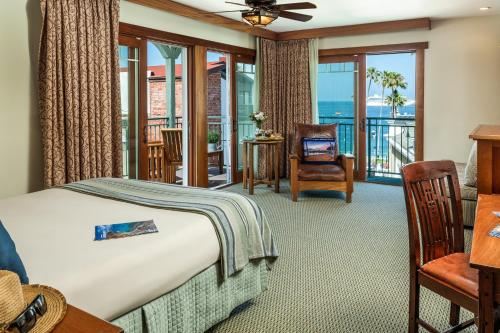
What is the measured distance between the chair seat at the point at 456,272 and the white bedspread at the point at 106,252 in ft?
3.53

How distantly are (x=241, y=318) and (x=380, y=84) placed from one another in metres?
5.83

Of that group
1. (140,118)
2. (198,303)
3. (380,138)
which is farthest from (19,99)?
(380,138)

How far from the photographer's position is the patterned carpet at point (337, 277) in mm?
2486

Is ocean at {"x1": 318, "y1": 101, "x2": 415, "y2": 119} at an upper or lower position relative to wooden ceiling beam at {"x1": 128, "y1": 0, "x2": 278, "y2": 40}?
lower

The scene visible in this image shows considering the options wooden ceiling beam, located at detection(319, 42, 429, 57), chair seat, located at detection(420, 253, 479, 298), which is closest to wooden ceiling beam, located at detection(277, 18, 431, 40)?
Answer: wooden ceiling beam, located at detection(319, 42, 429, 57)

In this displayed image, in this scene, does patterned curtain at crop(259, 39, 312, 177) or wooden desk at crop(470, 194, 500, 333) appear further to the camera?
patterned curtain at crop(259, 39, 312, 177)

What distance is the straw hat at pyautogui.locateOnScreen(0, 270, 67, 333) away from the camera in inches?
38.2

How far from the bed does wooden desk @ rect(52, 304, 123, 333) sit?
53cm

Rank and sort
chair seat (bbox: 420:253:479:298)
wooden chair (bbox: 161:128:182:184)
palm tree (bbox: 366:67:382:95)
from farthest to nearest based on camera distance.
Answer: palm tree (bbox: 366:67:382:95) < wooden chair (bbox: 161:128:182:184) < chair seat (bbox: 420:253:479:298)

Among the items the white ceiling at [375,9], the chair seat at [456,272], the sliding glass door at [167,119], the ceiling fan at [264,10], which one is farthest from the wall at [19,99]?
the chair seat at [456,272]

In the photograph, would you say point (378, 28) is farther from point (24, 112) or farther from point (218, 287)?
point (218, 287)

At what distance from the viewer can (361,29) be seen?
6.70 metres

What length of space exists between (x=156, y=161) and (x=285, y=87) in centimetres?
255

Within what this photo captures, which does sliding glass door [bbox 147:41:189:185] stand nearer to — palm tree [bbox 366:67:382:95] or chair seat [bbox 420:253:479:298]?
palm tree [bbox 366:67:382:95]
